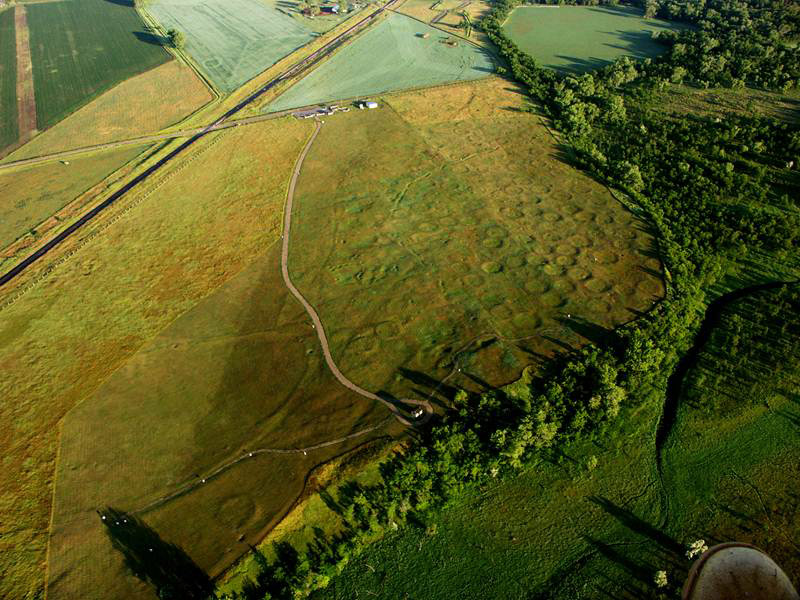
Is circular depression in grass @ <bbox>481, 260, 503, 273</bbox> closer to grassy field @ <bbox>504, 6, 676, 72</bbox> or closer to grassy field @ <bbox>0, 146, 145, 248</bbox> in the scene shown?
grassy field @ <bbox>0, 146, 145, 248</bbox>

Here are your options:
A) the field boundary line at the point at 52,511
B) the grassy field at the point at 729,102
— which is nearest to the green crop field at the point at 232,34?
the field boundary line at the point at 52,511

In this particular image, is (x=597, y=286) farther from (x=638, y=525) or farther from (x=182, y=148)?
(x=182, y=148)

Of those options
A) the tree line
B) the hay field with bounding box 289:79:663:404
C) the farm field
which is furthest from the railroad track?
the farm field

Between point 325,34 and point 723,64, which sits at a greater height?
point 325,34

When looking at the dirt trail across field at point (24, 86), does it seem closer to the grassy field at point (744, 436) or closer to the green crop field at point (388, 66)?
the green crop field at point (388, 66)

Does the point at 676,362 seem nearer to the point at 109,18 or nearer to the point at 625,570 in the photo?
the point at 625,570

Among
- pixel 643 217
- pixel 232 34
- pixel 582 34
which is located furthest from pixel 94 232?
pixel 582 34

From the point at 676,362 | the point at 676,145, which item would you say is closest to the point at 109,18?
the point at 676,145
